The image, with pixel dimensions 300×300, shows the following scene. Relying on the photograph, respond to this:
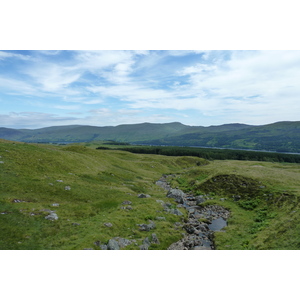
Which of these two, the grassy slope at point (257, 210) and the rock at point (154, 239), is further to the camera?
the rock at point (154, 239)

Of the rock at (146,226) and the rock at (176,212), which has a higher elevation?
the rock at (146,226)

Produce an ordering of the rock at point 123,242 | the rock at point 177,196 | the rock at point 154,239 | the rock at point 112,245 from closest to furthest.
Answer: the rock at point 112,245 < the rock at point 123,242 < the rock at point 154,239 < the rock at point 177,196

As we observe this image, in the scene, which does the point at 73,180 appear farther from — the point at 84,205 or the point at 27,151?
the point at 27,151

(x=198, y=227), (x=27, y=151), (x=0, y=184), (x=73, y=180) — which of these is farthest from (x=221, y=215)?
(x=27, y=151)

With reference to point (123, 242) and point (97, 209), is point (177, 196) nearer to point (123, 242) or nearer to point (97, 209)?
point (97, 209)

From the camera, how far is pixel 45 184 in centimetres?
3541

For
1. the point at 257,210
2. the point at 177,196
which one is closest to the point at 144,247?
the point at 257,210

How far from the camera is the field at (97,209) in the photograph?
21.4 metres

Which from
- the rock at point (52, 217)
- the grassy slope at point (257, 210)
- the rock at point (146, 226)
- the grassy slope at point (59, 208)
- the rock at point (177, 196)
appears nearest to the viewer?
the grassy slope at point (59, 208)

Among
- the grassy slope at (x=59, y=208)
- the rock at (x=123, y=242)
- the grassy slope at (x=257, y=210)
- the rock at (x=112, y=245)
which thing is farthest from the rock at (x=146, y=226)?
the grassy slope at (x=257, y=210)

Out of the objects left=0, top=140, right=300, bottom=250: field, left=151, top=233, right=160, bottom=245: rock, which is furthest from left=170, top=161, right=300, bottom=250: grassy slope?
left=151, top=233, right=160, bottom=245: rock

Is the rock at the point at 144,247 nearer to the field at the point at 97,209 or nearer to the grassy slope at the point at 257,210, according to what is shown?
the field at the point at 97,209

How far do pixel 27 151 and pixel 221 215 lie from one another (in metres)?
47.1

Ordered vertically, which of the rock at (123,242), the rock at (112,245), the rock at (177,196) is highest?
the rock at (112,245)
